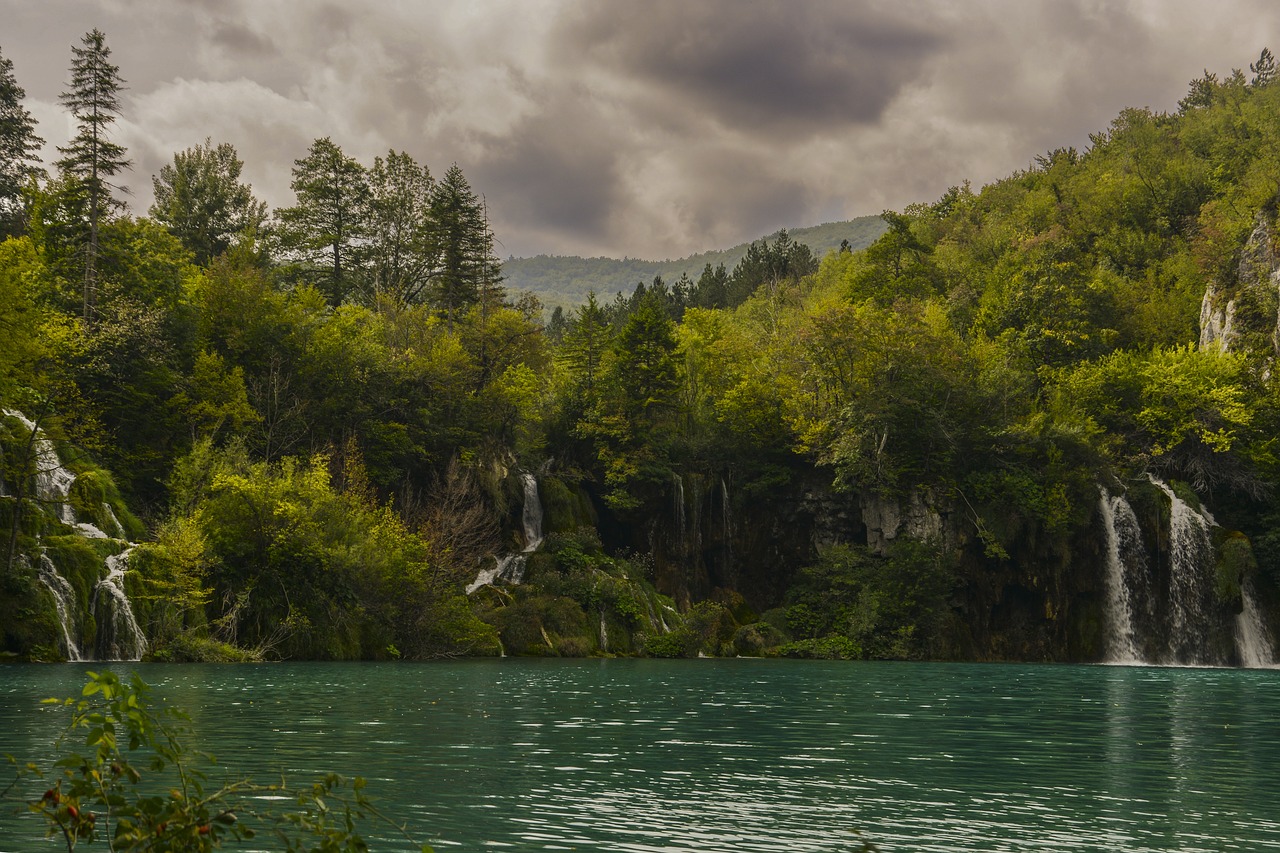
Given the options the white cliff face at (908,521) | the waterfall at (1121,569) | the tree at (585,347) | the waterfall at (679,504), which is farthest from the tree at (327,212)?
the waterfall at (1121,569)

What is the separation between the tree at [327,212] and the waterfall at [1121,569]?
154ft

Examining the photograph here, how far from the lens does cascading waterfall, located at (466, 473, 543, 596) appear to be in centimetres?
4741

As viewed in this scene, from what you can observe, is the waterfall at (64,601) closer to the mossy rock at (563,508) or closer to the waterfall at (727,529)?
A: the mossy rock at (563,508)

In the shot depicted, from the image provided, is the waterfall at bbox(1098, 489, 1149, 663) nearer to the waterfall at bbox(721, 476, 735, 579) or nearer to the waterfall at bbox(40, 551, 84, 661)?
the waterfall at bbox(721, 476, 735, 579)

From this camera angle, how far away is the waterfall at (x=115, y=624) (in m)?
32.3

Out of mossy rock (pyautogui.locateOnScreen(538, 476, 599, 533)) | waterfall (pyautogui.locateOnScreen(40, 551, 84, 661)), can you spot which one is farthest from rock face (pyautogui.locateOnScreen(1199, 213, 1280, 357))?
waterfall (pyautogui.locateOnScreen(40, 551, 84, 661))

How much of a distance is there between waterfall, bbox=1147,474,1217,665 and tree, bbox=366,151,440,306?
46.5 metres

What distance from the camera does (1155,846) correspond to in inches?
389

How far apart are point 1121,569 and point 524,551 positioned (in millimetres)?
28269

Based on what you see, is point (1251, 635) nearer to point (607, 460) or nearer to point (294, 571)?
point (607, 460)

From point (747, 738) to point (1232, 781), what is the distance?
7.04 metres

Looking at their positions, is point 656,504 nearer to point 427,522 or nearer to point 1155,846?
point 427,522

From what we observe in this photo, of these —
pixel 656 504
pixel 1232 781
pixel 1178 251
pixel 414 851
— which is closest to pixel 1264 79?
pixel 1178 251

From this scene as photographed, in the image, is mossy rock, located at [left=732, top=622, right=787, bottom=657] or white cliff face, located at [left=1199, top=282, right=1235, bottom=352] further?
white cliff face, located at [left=1199, top=282, right=1235, bottom=352]
